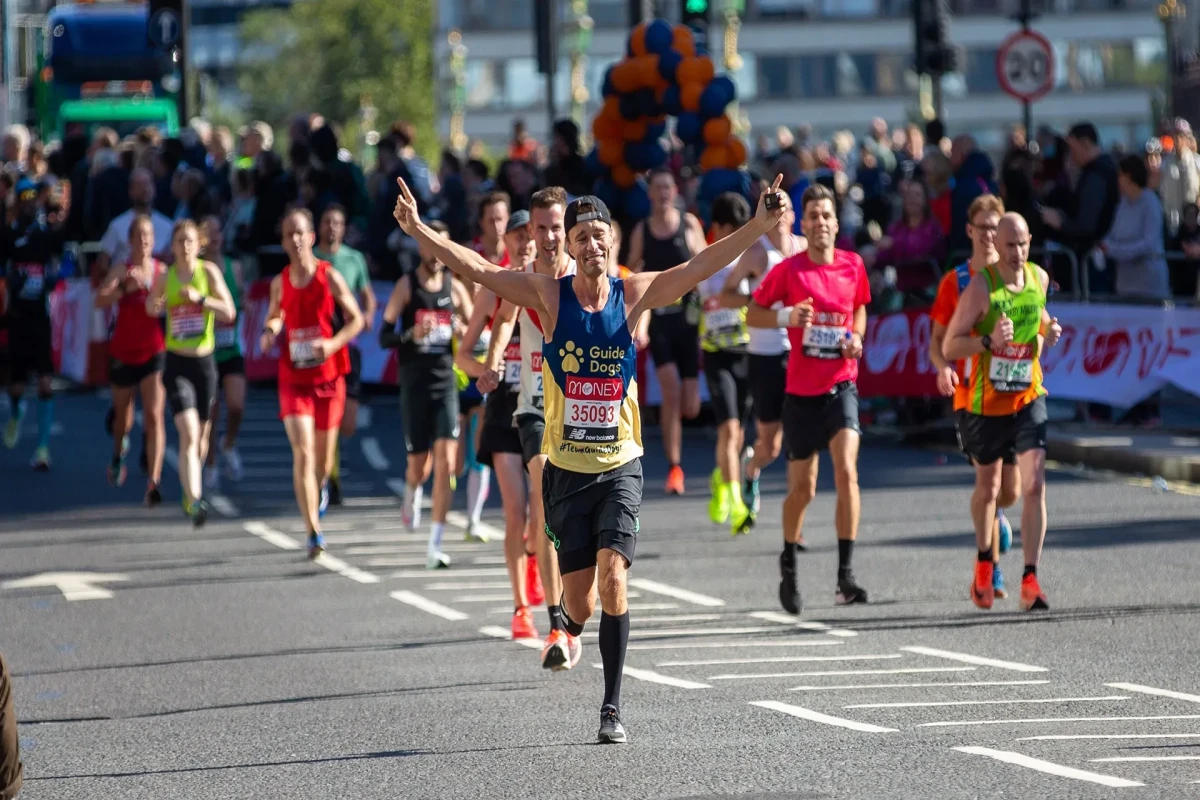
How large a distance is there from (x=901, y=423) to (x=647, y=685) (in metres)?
11.0

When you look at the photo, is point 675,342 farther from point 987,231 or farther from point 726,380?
point 987,231

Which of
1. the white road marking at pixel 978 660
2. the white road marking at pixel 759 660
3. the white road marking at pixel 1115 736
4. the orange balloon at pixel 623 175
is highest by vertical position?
the orange balloon at pixel 623 175

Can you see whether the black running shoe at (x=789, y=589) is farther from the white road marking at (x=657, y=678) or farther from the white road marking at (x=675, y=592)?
the white road marking at (x=657, y=678)

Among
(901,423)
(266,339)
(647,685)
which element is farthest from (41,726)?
(901,423)

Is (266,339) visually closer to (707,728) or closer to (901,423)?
(707,728)

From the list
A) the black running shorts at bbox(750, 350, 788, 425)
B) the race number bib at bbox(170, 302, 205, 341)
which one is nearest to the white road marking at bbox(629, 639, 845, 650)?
the black running shorts at bbox(750, 350, 788, 425)

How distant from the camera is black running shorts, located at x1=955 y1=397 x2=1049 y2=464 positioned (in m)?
11.6

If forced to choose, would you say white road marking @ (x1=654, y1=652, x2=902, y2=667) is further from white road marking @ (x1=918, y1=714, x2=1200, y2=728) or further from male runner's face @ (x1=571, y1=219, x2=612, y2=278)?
male runner's face @ (x1=571, y1=219, x2=612, y2=278)

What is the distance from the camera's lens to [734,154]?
22.4 m

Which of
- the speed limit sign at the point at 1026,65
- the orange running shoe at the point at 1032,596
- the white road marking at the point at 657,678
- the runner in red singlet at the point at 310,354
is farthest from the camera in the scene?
the speed limit sign at the point at 1026,65

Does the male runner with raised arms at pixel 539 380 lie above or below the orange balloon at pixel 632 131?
below

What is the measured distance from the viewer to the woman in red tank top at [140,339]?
17.4 metres

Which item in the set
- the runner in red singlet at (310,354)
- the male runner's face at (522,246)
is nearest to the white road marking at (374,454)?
the runner in red singlet at (310,354)

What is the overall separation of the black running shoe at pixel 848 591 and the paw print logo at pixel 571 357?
3497 mm
